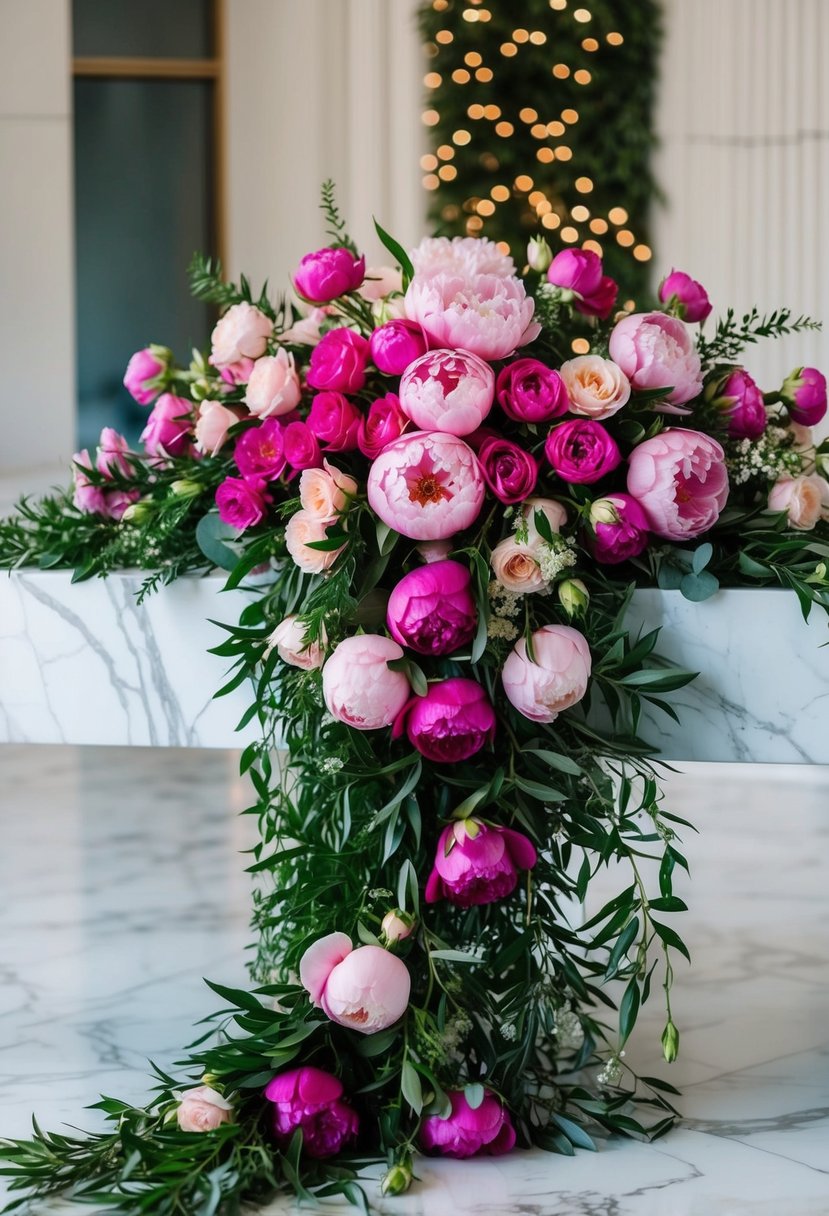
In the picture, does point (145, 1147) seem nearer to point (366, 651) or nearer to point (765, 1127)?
point (366, 651)

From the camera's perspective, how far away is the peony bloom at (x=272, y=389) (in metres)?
1.33

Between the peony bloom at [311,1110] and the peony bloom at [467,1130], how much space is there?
0.27ft

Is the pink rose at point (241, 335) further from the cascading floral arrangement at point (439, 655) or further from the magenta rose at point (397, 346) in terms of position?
the magenta rose at point (397, 346)

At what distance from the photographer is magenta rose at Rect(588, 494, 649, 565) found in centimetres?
121

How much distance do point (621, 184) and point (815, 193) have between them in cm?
75

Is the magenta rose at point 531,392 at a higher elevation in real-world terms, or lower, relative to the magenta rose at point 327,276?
lower

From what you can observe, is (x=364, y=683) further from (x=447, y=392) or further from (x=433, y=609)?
(x=447, y=392)

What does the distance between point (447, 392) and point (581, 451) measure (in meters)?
0.14

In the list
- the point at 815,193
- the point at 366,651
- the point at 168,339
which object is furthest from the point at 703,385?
the point at 168,339

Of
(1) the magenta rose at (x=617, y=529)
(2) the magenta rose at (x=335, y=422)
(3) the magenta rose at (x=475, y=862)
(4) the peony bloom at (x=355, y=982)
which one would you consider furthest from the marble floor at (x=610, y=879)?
(2) the magenta rose at (x=335, y=422)

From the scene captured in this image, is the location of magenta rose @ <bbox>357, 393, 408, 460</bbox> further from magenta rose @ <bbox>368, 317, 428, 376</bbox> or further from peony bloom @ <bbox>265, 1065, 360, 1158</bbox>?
peony bloom @ <bbox>265, 1065, 360, 1158</bbox>

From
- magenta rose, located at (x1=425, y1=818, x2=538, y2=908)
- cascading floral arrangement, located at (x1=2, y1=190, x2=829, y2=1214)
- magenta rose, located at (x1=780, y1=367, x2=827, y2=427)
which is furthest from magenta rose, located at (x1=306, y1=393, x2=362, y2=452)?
magenta rose, located at (x1=780, y1=367, x2=827, y2=427)

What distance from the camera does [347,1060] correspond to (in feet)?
4.28

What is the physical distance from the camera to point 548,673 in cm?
117
